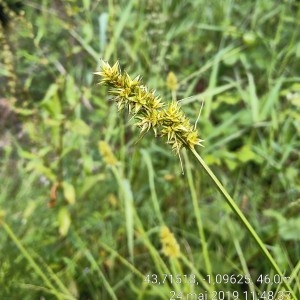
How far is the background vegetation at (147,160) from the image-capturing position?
1521mm

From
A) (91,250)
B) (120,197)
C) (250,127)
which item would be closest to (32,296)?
(91,250)

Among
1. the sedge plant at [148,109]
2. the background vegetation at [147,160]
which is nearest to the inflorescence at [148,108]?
the sedge plant at [148,109]

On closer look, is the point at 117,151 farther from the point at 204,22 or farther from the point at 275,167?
the point at 204,22

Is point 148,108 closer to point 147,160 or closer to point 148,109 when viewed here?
point 148,109

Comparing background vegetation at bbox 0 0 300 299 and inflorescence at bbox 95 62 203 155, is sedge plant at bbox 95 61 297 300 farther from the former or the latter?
background vegetation at bbox 0 0 300 299

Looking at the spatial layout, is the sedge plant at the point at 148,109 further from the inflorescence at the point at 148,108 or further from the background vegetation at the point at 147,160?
the background vegetation at the point at 147,160

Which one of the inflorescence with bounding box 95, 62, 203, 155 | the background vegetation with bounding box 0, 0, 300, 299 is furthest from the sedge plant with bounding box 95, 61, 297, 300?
the background vegetation with bounding box 0, 0, 300, 299

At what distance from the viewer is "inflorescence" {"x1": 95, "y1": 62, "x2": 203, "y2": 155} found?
2.21 ft

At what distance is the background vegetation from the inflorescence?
2.18 feet

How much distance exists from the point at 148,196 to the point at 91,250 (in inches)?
10.8

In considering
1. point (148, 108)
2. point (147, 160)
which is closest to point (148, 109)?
point (148, 108)

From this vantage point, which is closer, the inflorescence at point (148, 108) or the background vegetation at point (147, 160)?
the inflorescence at point (148, 108)

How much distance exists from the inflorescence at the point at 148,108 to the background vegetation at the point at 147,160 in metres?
0.67

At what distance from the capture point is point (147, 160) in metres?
1.70
